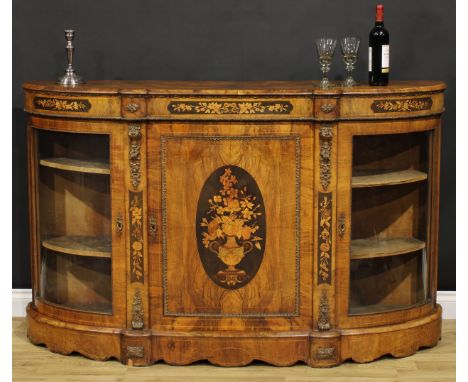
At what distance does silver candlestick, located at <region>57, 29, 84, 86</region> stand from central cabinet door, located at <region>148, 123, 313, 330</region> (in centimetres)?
45

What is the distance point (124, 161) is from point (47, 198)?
46cm

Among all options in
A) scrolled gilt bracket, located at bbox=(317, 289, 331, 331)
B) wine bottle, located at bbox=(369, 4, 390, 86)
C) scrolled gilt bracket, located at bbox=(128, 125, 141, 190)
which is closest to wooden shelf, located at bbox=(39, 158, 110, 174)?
scrolled gilt bracket, located at bbox=(128, 125, 141, 190)

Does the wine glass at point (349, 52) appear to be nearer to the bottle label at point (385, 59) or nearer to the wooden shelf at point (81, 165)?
the bottle label at point (385, 59)

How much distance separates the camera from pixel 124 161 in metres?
4.32

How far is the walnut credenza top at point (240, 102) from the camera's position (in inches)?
166

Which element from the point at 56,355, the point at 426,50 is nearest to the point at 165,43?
the point at 426,50

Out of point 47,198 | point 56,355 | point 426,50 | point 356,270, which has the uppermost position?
point 426,50

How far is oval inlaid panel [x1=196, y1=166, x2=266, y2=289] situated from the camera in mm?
4297

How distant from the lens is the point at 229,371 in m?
4.32

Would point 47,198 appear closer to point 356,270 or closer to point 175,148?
point 175,148

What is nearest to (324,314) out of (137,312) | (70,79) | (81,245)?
(137,312)

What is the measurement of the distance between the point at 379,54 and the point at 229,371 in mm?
1531

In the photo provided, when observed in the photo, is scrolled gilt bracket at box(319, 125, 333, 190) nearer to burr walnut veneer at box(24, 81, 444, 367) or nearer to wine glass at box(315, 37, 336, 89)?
burr walnut veneer at box(24, 81, 444, 367)

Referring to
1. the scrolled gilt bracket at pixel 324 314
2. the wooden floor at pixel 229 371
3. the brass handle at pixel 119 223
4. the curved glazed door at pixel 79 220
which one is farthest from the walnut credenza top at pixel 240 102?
the wooden floor at pixel 229 371
